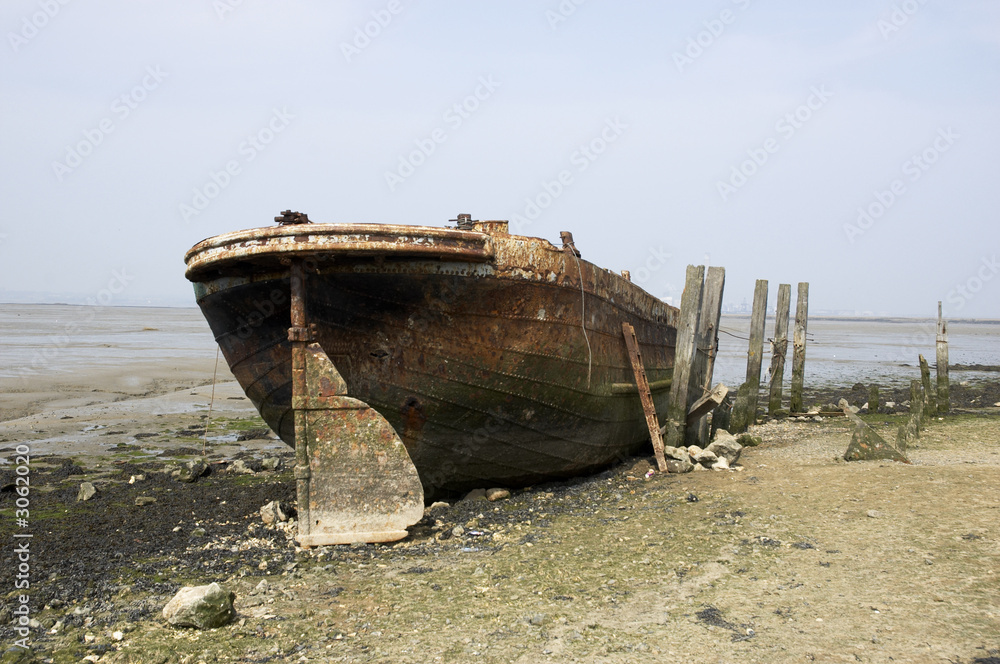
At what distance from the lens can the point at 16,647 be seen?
3.61 meters

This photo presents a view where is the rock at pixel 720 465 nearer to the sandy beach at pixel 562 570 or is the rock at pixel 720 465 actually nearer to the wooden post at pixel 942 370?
the sandy beach at pixel 562 570

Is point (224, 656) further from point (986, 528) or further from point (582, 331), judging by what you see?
point (986, 528)

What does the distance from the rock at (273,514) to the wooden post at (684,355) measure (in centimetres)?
408

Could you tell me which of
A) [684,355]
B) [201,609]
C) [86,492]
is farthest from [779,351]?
[201,609]

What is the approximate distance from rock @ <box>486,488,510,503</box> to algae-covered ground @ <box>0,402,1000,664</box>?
0.33ft

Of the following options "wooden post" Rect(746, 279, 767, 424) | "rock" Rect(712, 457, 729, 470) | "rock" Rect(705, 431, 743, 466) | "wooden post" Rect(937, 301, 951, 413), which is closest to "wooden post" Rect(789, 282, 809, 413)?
"wooden post" Rect(746, 279, 767, 424)

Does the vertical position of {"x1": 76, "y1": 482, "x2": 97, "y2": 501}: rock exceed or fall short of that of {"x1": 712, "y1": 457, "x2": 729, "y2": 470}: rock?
it falls short

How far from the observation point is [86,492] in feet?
22.4

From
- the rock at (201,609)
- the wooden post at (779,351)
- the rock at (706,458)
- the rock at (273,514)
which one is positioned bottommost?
the rock at (273,514)

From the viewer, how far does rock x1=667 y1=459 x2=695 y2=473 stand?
738cm

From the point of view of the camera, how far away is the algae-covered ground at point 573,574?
11.4 feet

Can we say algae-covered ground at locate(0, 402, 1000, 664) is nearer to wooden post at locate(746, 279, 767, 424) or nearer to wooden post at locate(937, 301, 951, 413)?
wooden post at locate(746, 279, 767, 424)

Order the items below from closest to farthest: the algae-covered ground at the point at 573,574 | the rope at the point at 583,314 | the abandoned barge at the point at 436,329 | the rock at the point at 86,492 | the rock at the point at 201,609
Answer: the algae-covered ground at the point at 573,574 → the rock at the point at 201,609 → the abandoned barge at the point at 436,329 → the rope at the point at 583,314 → the rock at the point at 86,492

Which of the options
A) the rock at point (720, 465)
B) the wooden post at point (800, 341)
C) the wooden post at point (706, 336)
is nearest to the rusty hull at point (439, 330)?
the rock at point (720, 465)
